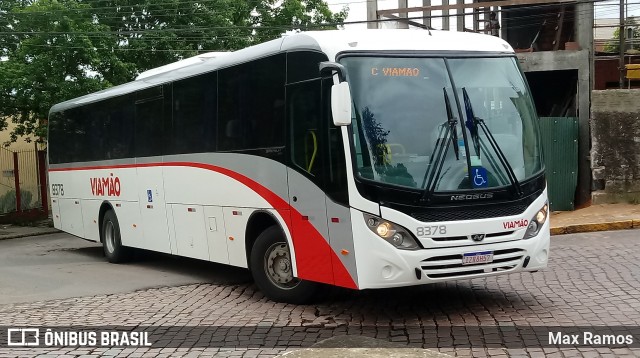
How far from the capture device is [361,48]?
23.9ft

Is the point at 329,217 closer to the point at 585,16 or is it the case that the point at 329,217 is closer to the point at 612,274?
the point at 612,274

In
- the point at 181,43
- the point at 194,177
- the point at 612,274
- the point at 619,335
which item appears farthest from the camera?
the point at 181,43

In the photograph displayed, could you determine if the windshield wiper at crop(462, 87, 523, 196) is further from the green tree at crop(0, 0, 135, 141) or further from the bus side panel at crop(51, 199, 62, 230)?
the green tree at crop(0, 0, 135, 141)

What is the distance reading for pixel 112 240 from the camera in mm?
13680

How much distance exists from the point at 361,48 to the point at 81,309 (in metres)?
4.57

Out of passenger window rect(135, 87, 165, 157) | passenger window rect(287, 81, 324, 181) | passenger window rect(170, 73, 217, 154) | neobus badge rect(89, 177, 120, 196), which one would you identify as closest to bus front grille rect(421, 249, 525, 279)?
passenger window rect(287, 81, 324, 181)

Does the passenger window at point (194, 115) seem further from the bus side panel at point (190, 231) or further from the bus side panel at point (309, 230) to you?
the bus side panel at point (309, 230)

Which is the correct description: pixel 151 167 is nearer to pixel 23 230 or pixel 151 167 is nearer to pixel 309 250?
pixel 309 250

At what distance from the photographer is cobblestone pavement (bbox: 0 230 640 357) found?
21.3 feet

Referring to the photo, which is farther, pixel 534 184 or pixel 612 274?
pixel 612 274

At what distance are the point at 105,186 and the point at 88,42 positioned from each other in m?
8.08

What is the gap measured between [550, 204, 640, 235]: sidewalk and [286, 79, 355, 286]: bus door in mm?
7950

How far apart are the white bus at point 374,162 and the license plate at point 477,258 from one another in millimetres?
13

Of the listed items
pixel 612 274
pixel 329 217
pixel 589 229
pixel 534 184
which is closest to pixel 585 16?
pixel 589 229
